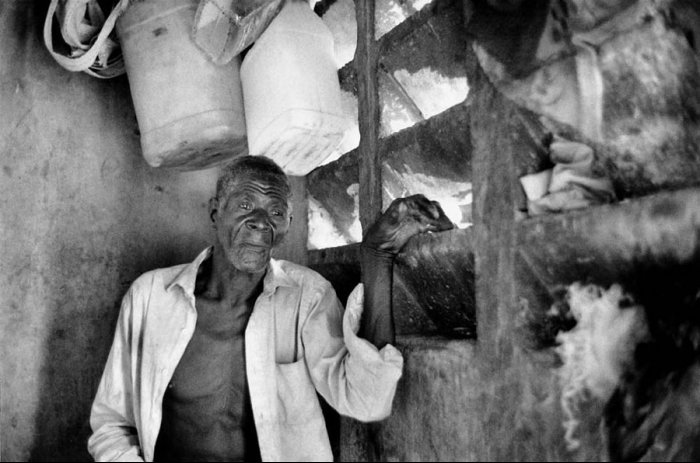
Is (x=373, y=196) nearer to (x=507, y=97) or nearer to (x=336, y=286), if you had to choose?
(x=336, y=286)

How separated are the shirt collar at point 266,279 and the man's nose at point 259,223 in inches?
7.4

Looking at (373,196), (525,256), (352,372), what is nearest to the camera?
(525,256)

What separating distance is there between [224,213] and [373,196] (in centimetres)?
50

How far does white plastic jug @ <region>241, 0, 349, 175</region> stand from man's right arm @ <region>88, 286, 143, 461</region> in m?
0.70

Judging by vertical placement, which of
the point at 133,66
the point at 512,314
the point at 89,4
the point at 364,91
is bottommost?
the point at 512,314

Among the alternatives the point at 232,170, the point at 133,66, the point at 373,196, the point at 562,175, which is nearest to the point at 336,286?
the point at 373,196

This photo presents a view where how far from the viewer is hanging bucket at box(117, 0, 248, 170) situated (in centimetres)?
238

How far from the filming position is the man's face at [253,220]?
7.05 feet

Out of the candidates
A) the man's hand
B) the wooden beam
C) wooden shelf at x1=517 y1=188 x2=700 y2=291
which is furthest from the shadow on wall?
wooden shelf at x1=517 y1=188 x2=700 y2=291

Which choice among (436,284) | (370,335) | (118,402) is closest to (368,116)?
(436,284)

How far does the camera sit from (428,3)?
2.07 m

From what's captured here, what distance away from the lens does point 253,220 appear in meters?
2.15

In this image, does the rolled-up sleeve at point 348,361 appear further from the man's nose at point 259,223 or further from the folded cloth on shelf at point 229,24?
the folded cloth on shelf at point 229,24

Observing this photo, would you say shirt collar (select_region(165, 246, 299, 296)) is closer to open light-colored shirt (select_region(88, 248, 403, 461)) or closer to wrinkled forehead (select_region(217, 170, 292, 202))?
open light-colored shirt (select_region(88, 248, 403, 461))
